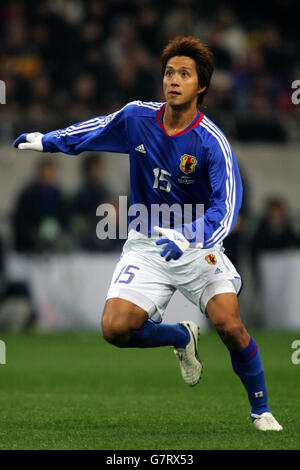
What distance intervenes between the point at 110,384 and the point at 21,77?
672cm

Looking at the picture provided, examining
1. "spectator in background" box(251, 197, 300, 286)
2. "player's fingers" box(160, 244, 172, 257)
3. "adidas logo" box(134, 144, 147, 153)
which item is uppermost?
"adidas logo" box(134, 144, 147, 153)

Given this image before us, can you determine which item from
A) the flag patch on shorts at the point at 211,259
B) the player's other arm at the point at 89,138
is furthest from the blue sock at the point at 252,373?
the player's other arm at the point at 89,138

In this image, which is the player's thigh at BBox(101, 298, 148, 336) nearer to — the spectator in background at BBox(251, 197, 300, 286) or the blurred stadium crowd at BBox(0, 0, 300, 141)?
the spectator in background at BBox(251, 197, 300, 286)

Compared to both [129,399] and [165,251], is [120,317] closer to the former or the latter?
[165,251]

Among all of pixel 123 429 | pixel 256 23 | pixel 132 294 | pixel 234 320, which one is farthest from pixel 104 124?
pixel 256 23

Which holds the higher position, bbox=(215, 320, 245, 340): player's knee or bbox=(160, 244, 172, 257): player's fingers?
bbox=(160, 244, 172, 257): player's fingers

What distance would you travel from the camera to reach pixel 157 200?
20.0 feet

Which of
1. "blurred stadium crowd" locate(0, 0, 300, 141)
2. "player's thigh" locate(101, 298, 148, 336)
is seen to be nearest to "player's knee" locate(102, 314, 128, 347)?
"player's thigh" locate(101, 298, 148, 336)

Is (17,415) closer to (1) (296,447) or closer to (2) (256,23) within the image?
(1) (296,447)

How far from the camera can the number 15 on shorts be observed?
5.98 metres

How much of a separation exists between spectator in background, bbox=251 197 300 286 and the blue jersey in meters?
6.81

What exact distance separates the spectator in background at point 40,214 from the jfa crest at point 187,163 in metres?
6.37

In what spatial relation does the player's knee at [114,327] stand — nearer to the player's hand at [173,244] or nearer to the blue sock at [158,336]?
the blue sock at [158,336]

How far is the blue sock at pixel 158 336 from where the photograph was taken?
6.09 m
